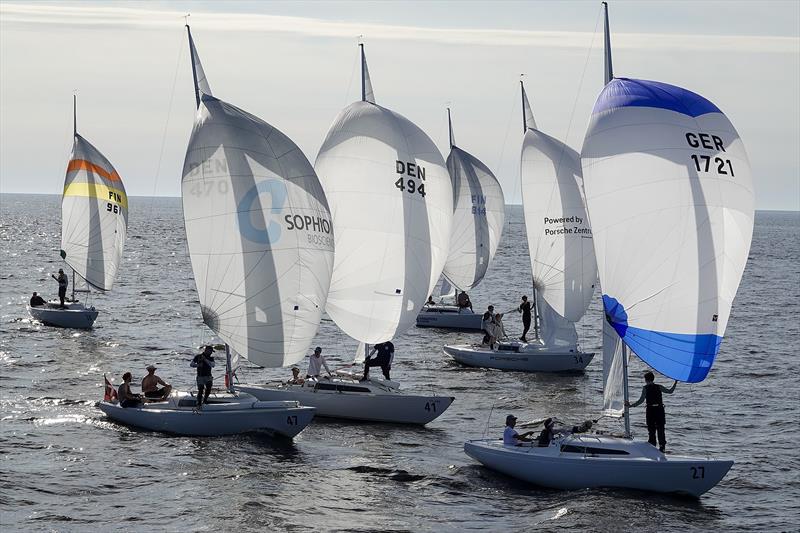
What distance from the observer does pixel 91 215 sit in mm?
51938

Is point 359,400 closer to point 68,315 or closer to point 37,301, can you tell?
point 68,315

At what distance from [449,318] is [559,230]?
15328 millimetres

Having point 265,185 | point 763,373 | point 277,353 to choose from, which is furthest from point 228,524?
point 763,373

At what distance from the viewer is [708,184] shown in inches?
951

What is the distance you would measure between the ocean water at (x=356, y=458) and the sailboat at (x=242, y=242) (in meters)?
2.05

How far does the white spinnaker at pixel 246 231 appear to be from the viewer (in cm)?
2934

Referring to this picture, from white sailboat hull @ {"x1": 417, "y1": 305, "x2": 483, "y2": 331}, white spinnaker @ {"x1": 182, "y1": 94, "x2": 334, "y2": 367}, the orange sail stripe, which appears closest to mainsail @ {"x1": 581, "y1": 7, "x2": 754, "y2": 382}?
white spinnaker @ {"x1": 182, "y1": 94, "x2": 334, "y2": 367}

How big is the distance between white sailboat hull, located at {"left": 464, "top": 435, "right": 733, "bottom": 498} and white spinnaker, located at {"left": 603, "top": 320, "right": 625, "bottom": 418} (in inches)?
36.3

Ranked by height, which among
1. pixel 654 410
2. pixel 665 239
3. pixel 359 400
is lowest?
pixel 359 400

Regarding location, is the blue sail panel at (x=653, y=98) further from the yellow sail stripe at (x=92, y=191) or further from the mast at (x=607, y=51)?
the yellow sail stripe at (x=92, y=191)

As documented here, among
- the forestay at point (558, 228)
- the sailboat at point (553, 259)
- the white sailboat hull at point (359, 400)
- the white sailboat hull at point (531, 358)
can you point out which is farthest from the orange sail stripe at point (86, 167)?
the white sailboat hull at point (359, 400)

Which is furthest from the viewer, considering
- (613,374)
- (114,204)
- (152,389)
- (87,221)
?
(114,204)

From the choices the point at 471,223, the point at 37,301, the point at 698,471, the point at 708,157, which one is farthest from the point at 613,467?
the point at 37,301

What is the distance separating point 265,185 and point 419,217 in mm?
6039
